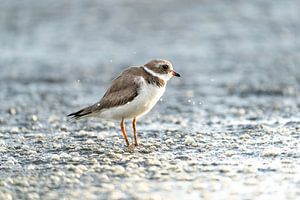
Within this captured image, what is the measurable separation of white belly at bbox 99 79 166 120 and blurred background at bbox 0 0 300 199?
472mm

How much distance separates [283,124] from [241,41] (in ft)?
31.7

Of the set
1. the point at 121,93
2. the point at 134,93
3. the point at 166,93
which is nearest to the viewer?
the point at 134,93

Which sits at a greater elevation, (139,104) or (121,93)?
(121,93)

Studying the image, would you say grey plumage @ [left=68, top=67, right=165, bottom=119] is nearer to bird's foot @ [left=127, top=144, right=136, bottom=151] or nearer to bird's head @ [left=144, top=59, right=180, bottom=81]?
bird's head @ [left=144, top=59, right=180, bottom=81]

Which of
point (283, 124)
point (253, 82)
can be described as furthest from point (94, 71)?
point (283, 124)

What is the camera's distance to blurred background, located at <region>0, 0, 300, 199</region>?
724 cm

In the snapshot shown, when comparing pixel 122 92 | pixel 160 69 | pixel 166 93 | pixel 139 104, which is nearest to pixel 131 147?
pixel 139 104

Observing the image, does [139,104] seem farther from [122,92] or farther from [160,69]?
[160,69]

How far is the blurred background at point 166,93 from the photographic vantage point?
7.24 metres

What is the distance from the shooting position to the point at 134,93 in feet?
28.0

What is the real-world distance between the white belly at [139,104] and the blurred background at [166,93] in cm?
47

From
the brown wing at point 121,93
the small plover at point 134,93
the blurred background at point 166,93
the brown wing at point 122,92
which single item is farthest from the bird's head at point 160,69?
the blurred background at point 166,93

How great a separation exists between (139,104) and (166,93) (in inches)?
198

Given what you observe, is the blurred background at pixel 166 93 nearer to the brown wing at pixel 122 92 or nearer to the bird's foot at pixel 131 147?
the bird's foot at pixel 131 147
